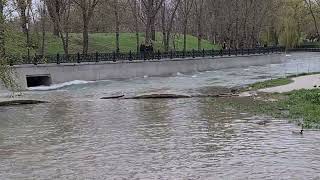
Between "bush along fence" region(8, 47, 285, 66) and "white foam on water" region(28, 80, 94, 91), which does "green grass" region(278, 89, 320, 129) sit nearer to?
"bush along fence" region(8, 47, 285, 66)

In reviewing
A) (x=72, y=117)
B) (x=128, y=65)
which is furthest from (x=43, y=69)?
(x=72, y=117)

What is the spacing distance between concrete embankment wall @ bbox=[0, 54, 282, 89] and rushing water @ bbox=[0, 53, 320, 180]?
40.6 ft

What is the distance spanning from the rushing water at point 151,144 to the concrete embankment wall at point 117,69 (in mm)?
12384

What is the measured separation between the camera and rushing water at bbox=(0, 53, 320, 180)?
12.1 meters

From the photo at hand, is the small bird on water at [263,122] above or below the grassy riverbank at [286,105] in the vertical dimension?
below

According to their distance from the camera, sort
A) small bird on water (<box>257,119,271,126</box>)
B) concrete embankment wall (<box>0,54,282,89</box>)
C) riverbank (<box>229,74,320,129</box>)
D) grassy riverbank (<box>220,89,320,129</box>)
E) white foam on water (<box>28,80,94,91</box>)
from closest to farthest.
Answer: small bird on water (<box>257,119,271,126</box>), grassy riverbank (<box>220,89,320,129</box>), riverbank (<box>229,74,320,129</box>), white foam on water (<box>28,80,94,91</box>), concrete embankment wall (<box>0,54,282,89</box>)

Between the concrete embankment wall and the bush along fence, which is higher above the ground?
the bush along fence

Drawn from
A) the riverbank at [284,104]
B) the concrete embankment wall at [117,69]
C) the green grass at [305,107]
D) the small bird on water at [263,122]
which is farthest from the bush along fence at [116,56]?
the small bird on water at [263,122]

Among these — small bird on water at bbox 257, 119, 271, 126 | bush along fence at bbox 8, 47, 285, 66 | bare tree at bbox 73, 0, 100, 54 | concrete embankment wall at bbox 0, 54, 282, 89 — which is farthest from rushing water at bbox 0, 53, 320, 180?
bare tree at bbox 73, 0, 100, 54

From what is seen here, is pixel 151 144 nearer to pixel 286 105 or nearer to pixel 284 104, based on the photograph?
pixel 286 105

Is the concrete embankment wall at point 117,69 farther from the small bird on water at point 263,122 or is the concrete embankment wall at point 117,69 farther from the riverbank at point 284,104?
the small bird on water at point 263,122

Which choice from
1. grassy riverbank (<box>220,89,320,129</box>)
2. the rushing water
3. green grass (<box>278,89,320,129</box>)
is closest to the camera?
the rushing water

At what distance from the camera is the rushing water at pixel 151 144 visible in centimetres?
1209

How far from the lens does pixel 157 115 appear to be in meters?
22.2
